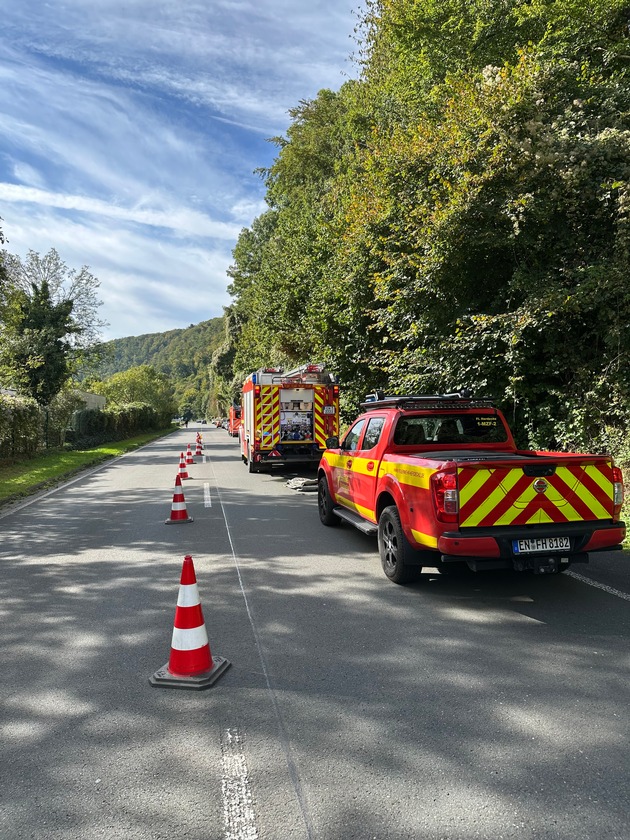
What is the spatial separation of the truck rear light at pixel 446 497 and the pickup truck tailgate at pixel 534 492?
5 centimetres

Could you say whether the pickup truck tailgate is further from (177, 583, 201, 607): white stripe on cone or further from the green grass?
the green grass

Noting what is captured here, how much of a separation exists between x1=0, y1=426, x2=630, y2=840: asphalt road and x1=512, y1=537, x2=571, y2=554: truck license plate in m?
0.52

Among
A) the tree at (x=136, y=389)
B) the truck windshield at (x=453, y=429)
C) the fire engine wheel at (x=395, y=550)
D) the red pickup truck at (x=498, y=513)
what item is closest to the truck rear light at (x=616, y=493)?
the red pickup truck at (x=498, y=513)

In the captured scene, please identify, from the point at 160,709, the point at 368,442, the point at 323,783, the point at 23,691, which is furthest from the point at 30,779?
the point at 368,442

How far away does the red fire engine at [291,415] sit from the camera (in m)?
16.7

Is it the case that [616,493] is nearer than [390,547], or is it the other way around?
[616,493]

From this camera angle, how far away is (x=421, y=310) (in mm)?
13492

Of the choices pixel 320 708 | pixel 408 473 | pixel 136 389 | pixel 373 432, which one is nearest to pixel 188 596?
pixel 320 708

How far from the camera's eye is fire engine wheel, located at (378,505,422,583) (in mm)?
5723

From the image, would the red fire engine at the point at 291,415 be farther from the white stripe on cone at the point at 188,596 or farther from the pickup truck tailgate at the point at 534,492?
the white stripe on cone at the point at 188,596

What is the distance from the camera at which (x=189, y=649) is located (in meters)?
3.82

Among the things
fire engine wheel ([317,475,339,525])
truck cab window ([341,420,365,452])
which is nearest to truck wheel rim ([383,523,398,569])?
truck cab window ([341,420,365,452])

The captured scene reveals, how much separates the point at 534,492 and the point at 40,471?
16331mm

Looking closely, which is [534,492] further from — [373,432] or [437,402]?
[373,432]
